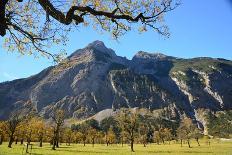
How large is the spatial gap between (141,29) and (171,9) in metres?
2.59

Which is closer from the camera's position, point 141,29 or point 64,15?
point 64,15

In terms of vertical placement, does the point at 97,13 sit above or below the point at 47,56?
above

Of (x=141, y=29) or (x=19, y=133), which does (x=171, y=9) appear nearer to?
(x=141, y=29)

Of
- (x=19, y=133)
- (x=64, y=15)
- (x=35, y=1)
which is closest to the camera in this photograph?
(x=64, y=15)

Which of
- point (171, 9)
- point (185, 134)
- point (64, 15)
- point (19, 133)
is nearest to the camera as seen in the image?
point (64, 15)

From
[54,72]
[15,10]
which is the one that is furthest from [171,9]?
[15,10]

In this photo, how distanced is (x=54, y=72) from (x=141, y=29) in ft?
17.9

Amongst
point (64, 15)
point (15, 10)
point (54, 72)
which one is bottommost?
point (54, 72)

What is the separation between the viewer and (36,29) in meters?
19.3

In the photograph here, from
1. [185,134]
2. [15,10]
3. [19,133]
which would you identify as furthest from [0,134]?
[15,10]

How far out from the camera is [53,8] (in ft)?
51.8

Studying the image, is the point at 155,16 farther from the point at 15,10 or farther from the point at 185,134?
the point at 185,134

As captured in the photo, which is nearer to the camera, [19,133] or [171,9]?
[171,9]

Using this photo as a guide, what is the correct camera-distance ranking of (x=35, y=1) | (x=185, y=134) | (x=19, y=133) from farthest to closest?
1. (x=185, y=134)
2. (x=19, y=133)
3. (x=35, y=1)
